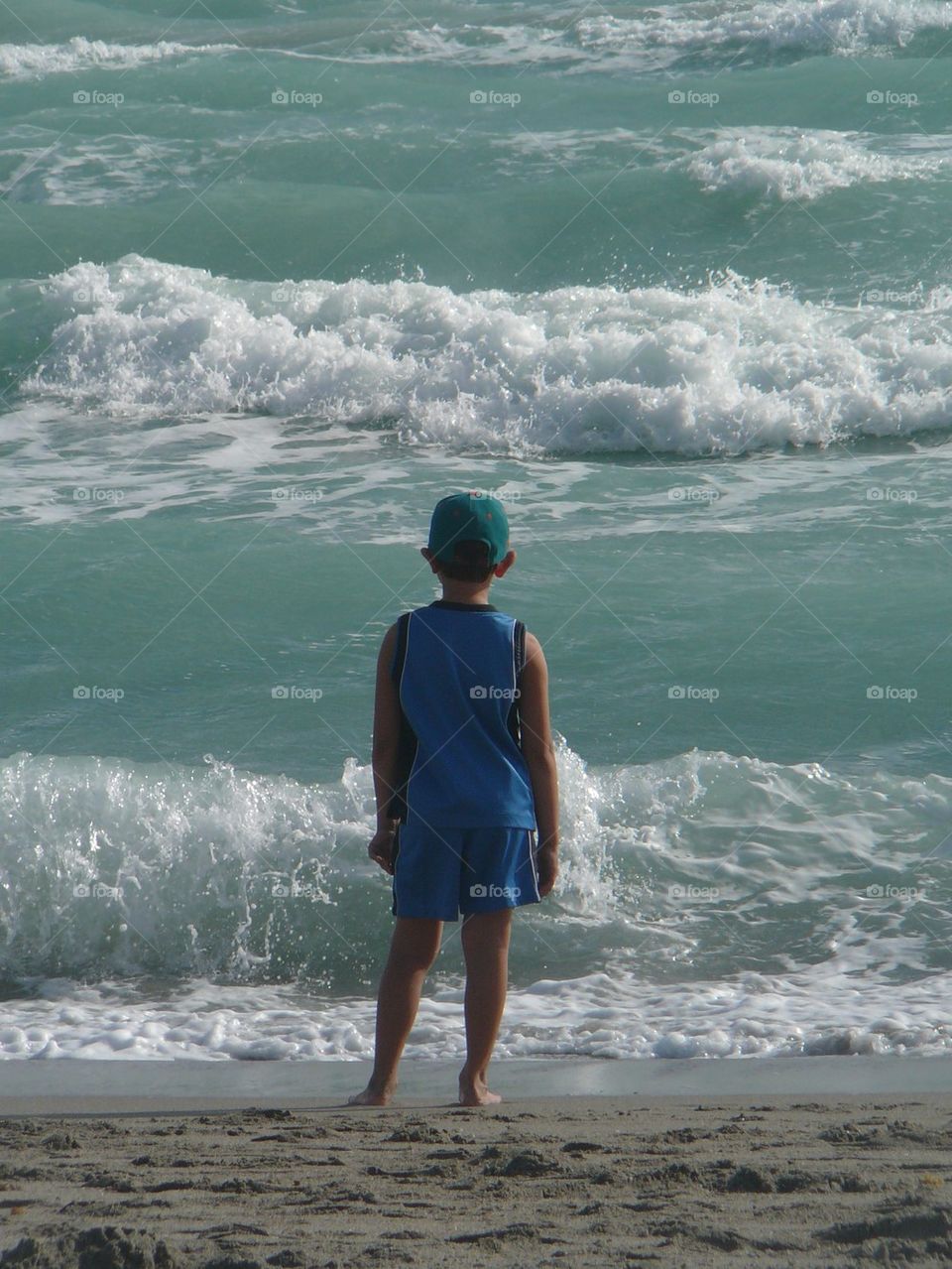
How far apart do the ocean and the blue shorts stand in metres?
Result: 1.10

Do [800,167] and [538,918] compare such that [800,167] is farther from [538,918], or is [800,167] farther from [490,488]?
[538,918]

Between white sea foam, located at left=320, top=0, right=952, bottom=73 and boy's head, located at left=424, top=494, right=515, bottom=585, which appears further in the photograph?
white sea foam, located at left=320, top=0, right=952, bottom=73

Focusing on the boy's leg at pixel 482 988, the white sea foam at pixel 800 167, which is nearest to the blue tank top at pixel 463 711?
the boy's leg at pixel 482 988

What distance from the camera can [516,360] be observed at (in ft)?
39.2

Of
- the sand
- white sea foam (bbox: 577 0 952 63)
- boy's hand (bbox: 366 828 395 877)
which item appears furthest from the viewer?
white sea foam (bbox: 577 0 952 63)

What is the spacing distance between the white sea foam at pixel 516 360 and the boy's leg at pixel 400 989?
8.08 metres

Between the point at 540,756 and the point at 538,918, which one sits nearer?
the point at 540,756

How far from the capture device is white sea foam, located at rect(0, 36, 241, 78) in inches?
819

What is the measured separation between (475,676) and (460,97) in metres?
17.3

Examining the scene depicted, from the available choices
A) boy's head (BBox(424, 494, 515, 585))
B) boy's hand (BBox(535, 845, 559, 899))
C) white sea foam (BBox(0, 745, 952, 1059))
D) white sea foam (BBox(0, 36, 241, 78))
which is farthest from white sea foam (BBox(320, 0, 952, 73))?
boy's hand (BBox(535, 845, 559, 899))

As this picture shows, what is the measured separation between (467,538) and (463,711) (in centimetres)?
40

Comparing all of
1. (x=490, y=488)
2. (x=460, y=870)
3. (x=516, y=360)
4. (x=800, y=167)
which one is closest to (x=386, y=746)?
(x=460, y=870)

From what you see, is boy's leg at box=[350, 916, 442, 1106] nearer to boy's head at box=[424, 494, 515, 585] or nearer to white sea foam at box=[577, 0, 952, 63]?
boy's head at box=[424, 494, 515, 585]

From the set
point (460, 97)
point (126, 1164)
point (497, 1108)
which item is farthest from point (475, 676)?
point (460, 97)
